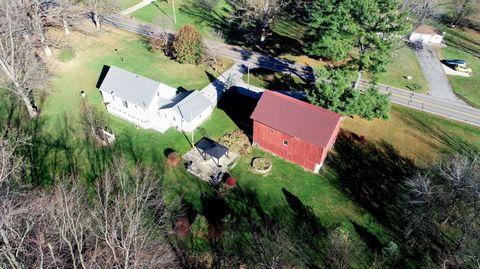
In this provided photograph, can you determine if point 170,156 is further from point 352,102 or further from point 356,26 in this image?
point 356,26

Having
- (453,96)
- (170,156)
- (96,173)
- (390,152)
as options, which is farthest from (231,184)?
A: (453,96)

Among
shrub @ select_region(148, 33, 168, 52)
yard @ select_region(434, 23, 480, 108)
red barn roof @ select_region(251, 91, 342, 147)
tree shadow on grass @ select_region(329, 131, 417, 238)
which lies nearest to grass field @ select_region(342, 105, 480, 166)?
tree shadow on grass @ select_region(329, 131, 417, 238)

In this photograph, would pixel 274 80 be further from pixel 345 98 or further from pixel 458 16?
pixel 458 16

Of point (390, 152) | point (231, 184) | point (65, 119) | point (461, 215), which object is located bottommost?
point (65, 119)

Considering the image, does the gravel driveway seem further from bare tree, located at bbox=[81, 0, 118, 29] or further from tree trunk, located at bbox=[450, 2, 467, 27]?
bare tree, located at bbox=[81, 0, 118, 29]

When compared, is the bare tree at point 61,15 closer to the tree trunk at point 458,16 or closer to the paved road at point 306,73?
the paved road at point 306,73

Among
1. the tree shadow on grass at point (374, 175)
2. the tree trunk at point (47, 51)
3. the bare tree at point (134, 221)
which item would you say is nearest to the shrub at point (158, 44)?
the tree trunk at point (47, 51)
